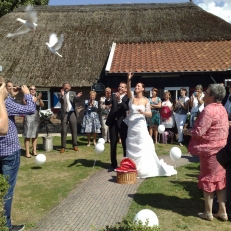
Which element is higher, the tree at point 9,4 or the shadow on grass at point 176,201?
the tree at point 9,4

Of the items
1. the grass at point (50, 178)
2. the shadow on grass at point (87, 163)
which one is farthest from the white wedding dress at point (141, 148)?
the shadow on grass at point (87, 163)

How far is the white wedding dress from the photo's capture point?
290 inches

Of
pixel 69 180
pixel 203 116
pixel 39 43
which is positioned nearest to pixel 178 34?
pixel 39 43

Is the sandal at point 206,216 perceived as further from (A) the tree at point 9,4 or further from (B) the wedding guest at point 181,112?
(A) the tree at point 9,4

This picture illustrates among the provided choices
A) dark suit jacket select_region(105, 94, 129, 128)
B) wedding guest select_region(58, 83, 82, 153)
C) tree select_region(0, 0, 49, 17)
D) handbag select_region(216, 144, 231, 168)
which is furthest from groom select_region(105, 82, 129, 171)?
tree select_region(0, 0, 49, 17)

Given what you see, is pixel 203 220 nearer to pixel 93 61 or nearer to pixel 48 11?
pixel 93 61

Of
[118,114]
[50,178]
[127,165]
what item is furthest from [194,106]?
[50,178]

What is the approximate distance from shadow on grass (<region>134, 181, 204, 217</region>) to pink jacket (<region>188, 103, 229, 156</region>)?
1.13 meters

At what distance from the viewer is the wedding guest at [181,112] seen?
457 inches

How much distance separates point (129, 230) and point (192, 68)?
41.0 feet

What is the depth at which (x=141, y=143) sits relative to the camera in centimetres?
738

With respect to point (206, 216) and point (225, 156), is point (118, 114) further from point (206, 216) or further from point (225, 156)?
point (225, 156)

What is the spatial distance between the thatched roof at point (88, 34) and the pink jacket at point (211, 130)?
11146mm

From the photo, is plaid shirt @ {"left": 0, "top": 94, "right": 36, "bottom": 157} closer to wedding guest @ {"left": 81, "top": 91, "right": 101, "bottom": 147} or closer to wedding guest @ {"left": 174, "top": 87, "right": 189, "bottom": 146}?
wedding guest @ {"left": 81, "top": 91, "right": 101, "bottom": 147}
